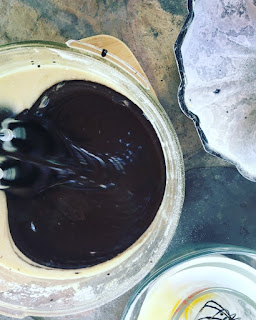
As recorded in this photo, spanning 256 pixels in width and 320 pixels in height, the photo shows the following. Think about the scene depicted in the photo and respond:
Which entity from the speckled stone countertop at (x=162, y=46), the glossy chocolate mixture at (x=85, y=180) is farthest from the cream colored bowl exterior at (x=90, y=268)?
the speckled stone countertop at (x=162, y=46)

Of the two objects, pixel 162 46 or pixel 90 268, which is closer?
pixel 90 268

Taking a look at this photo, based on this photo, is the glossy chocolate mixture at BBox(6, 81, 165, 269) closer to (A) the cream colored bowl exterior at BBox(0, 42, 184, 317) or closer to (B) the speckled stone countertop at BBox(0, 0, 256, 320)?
(A) the cream colored bowl exterior at BBox(0, 42, 184, 317)

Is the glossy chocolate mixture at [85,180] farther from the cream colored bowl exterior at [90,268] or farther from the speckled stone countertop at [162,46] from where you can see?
the speckled stone countertop at [162,46]

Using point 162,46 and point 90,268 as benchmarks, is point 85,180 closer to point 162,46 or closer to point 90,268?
point 90,268

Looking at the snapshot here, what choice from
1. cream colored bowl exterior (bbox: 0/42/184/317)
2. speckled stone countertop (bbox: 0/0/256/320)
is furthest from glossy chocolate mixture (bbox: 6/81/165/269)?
speckled stone countertop (bbox: 0/0/256/320)

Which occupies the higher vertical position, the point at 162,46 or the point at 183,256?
the point at 162,46

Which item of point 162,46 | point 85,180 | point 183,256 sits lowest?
point 183,256

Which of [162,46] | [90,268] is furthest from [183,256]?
[162,46]

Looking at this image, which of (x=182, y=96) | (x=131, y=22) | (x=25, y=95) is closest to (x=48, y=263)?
(x=25, y=95)
